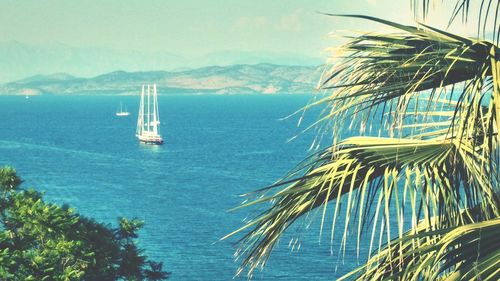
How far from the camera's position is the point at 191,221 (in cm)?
7244

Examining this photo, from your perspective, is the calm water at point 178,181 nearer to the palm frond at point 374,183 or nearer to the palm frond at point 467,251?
the palm frond at point 374,183

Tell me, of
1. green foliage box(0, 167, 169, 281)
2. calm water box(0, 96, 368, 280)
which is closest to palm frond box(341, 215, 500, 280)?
green foliage box(0, 167, 169, 281)

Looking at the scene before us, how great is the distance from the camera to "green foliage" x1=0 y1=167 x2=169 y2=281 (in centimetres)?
2205

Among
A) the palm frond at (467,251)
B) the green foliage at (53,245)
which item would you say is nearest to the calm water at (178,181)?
the green foliage at (53,245)

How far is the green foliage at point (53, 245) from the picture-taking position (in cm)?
2205

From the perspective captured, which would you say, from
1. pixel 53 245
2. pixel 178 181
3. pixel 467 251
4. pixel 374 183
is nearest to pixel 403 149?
pixel 374 183

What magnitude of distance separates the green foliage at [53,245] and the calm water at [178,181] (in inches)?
574

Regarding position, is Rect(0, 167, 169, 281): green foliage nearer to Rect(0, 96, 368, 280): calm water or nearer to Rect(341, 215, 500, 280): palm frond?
Rect(0, 96, 368, 280): calm water

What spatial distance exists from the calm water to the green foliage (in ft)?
47.9

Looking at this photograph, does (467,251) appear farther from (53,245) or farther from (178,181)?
(178,181)

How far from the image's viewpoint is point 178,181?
323 ft

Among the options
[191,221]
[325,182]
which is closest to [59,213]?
[325,182]

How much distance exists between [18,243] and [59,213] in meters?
1.53

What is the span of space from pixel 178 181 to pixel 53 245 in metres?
75.0
